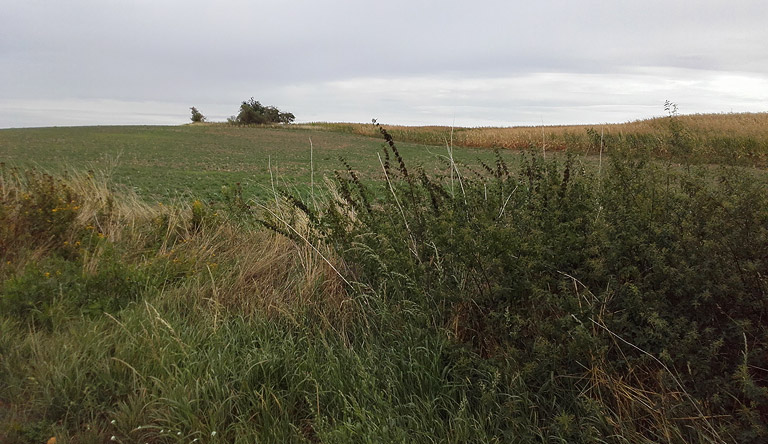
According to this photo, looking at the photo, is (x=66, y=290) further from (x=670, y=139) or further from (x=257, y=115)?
(x=257, y=115)

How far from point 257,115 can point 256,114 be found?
20 centimetres

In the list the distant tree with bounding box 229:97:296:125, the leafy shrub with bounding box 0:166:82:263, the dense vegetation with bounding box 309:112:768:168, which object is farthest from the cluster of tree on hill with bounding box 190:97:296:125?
the leafy shrub with bounding box 0:166:82:263

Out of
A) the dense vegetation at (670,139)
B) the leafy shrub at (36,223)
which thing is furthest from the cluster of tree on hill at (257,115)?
the leafy shrub at (36,223)

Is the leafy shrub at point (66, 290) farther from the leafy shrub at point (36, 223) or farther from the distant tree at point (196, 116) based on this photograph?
the distant tree at point (196, 116)

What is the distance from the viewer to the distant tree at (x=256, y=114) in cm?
7106

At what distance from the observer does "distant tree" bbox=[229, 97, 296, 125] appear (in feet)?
233

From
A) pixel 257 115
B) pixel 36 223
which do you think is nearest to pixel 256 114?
pixel 257 115

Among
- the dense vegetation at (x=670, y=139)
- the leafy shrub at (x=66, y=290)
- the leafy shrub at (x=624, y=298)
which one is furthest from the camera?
the dense vegetation at (x=670, y=139)

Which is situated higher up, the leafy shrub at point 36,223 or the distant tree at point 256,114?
the distant tree at point 256,114

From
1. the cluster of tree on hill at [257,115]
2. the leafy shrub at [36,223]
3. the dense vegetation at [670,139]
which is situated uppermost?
the cluster of tree on hill at [257,115]

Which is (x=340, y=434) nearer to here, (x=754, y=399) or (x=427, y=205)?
(x=754, y=399)

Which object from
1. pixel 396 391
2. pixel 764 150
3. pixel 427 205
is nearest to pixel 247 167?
pixel 427 205

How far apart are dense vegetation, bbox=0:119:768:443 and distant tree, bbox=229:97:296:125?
234ft

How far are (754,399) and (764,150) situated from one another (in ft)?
Answer: 74.8
